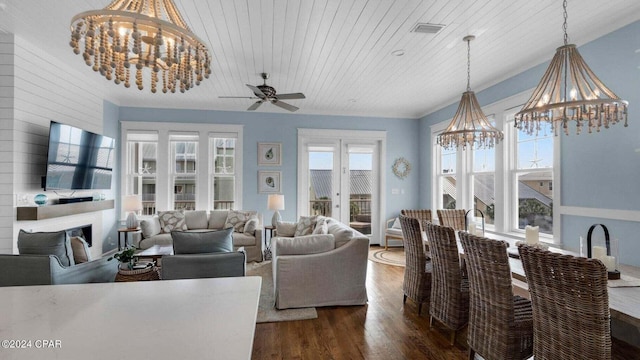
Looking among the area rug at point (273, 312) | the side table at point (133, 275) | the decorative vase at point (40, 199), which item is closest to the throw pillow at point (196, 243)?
the side table at point (133, 275)

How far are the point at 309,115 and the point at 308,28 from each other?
135 inches

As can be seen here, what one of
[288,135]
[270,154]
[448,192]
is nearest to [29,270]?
[270,154]

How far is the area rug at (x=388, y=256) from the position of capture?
5391 mm

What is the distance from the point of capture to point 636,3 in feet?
8.67

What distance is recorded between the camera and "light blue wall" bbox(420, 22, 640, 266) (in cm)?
281

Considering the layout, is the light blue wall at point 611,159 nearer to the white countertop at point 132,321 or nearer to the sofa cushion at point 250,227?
the white countertop at point 132,321

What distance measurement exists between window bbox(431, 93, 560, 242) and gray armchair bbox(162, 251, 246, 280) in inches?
137

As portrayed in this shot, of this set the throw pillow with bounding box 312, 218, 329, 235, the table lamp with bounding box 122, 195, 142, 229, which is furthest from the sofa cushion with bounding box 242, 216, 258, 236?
the table lamp with bounding box 122, 195, 142, 229

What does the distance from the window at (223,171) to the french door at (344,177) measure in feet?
4.62

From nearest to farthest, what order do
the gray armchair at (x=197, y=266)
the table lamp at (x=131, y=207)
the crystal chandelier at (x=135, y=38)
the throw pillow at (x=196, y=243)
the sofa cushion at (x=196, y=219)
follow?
the crystal chandelier at (x=135, y=38)
the gray armchair at (x=197, y=266)
the throw pillow at (x=196, y=243)
the table lamp at (x=131, y=207)
the sofa cushion at (x=196, y=219)

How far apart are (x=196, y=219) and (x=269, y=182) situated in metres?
1.56

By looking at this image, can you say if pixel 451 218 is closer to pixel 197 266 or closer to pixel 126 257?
pixel 197 266

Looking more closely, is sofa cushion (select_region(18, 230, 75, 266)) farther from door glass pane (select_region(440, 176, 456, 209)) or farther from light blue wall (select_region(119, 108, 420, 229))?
door glass pane (select_region(440, 176, 456, 209))

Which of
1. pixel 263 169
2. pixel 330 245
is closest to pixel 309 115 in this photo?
pixel 263 169
